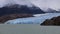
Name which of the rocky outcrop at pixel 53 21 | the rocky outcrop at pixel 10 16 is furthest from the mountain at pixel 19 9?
the rocky outcrop at pixel 53 21

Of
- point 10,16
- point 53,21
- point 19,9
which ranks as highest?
point 19,9

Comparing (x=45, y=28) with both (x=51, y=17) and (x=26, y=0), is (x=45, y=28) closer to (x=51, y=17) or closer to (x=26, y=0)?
(x=51, y=17)

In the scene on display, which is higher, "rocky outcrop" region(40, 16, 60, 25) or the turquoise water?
the turquoise water

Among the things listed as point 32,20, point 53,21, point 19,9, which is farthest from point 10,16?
point 53,21

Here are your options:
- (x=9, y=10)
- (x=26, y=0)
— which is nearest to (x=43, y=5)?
(x=26, y=0)

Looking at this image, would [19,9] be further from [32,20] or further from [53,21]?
[53,21]

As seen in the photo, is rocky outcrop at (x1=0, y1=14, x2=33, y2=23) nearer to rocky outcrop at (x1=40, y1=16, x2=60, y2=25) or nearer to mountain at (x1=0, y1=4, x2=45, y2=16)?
mountain at (x1=0, y1=4, x2=45, y2=16)

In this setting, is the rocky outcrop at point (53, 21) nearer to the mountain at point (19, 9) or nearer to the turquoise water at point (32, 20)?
the turquoise water at point (32, 20)

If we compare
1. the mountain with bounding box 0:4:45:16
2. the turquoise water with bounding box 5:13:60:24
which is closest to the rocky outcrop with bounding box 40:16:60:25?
the turquoise water with bounding box 5:13:60:24
